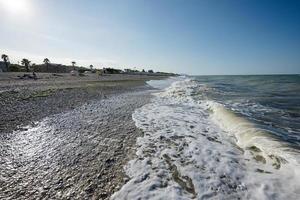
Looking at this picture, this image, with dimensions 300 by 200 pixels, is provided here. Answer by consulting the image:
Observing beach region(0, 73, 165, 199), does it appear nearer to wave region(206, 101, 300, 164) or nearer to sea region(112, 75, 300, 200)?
sea region(112, 75, 300, 200)

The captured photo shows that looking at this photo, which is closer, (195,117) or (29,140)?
(29,140)

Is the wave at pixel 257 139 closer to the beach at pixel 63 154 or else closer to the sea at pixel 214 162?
the sea at pixel 214 162

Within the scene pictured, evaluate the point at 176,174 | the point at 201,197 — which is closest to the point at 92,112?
the point at 176,174

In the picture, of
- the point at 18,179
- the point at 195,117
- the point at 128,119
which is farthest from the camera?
the point at 195,117

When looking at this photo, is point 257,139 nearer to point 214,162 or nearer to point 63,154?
point 214,162

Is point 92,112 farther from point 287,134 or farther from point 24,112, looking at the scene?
point 287,134

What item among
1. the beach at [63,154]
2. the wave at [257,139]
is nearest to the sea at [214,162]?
the wave at [257,139]

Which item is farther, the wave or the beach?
the wave

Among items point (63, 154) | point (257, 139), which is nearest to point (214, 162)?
point (257, 139)

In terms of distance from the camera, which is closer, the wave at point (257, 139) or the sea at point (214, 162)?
the sea at point (214, 162)

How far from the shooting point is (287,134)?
7.76 meters

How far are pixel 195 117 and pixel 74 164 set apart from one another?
22.7ft

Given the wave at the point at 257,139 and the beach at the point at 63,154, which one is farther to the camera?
the wave at the point at 257,139

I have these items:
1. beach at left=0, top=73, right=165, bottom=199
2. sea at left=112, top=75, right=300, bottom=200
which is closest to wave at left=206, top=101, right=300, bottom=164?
sea at left=112, top=75, right=300, bottom=200
